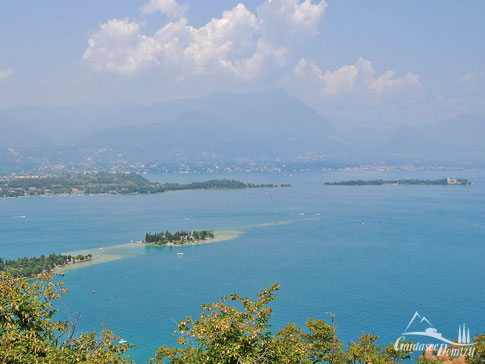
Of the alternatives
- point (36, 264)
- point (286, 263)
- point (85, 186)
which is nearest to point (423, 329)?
point (286, 263)

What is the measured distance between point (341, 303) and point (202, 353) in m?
16.1

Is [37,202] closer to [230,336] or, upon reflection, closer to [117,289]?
[117,289]

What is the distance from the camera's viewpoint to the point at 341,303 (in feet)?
67.4

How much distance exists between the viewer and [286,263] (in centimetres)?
2792

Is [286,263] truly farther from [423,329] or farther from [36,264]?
[36,264]

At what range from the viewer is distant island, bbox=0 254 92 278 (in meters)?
24.2

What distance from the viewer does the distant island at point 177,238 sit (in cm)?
3425

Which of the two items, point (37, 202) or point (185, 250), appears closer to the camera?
point (185, 250)

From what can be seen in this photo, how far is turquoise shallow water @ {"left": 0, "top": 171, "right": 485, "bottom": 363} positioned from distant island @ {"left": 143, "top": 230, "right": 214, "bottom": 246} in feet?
5.01

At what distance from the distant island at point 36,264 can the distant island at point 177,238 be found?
641 centimetres

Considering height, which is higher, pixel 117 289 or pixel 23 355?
pixel 23 355

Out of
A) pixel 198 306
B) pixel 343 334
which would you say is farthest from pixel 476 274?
pixel 198 306

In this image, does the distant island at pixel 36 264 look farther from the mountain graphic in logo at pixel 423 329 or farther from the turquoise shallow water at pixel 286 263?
the mountain graphic in logo at pixel 423 329

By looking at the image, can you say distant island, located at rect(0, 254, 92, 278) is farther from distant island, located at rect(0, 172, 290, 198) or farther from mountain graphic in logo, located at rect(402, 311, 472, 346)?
distant island, located at rect(0, 172, 290, 198)
